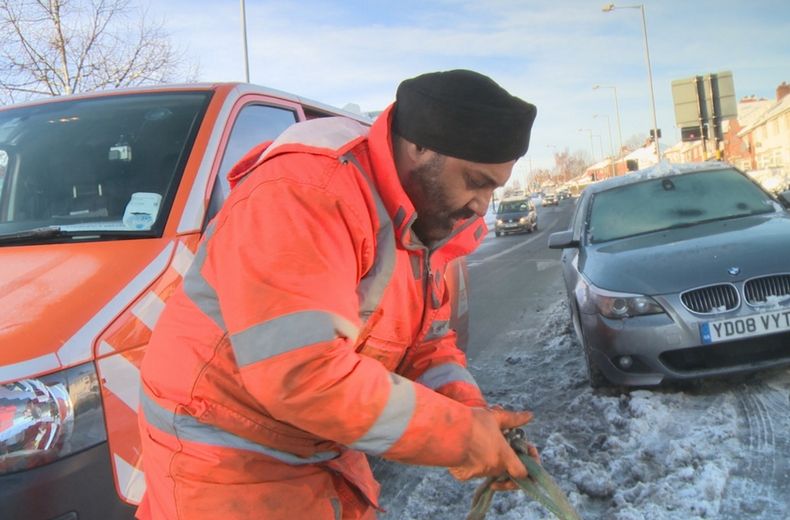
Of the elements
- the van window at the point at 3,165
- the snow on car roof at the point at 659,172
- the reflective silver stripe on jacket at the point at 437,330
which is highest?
the van window at the point at 3,165

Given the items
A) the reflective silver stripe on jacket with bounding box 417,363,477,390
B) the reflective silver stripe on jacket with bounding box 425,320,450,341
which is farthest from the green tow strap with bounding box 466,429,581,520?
the reflective silver stripe on jacket with bounding box 425,320,450,341

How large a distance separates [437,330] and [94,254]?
1266 millimetres

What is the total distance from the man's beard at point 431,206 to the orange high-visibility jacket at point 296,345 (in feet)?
0.20

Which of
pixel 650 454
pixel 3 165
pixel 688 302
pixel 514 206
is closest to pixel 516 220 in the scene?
pixel 514 206

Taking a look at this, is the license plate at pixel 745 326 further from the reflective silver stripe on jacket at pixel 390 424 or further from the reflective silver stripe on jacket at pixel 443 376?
the reflective silver stripe on jacket at pixel 390 424

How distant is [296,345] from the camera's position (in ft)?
3.82

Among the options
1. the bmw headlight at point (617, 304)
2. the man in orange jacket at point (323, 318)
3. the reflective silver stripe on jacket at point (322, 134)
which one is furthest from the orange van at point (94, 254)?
the bmw headlight at point (617, 304)

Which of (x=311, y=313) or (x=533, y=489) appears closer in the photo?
(x=311, y=313)

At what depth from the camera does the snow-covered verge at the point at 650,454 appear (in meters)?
3.05

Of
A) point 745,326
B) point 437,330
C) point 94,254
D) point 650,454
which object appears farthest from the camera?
point 745,326

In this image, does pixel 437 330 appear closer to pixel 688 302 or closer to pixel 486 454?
pixel 486 454

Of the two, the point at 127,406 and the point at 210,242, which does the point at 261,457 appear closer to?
the point at 210,242

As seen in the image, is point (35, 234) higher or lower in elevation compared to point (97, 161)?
lower

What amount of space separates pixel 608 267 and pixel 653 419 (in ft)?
3.71
